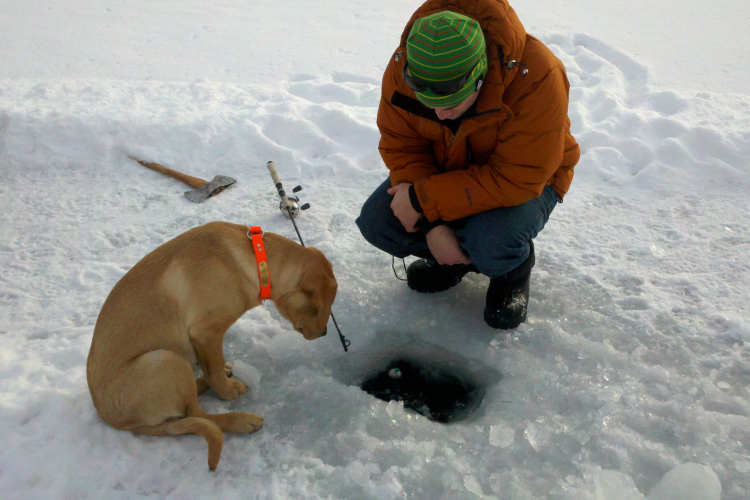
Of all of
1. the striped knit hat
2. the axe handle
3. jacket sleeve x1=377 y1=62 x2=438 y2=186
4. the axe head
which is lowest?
the axe handle

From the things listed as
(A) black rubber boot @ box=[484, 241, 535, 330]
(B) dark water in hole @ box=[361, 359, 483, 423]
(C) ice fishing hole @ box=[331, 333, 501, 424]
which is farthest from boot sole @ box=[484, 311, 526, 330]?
(B) dark water in hole @ box=[361, 359, 483, 423]

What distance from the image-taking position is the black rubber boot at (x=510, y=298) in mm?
2469

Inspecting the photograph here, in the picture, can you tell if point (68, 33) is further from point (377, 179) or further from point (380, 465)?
point (380, 465)

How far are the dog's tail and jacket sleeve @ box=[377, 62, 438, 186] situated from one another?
1405 millimetres

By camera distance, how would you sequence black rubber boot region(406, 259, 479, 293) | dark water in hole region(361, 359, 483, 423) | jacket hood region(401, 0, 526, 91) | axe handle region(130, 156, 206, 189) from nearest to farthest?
jacket hood region(401, 0, 526, 91) → dark water in hole region(361, 359, 483, 423) → black rubber boot region(406, 259, 479, 293) → axe handle region(130, 156, 206, 189)

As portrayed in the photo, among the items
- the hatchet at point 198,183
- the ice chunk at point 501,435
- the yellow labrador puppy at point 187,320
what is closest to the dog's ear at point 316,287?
the yellow labrador puppy at point 187,320

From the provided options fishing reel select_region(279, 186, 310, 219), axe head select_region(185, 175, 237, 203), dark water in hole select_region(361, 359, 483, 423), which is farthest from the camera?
axe head select_region(185, 175, 237, 203)

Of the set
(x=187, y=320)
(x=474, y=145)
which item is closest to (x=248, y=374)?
(x=187, y=320)

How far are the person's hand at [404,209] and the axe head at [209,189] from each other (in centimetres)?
173

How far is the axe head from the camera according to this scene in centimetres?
357

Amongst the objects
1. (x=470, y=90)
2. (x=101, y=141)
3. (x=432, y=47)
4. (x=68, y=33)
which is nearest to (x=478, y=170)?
(x=470, y=90)

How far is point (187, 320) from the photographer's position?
6.51 feet

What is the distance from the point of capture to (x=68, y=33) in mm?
6383

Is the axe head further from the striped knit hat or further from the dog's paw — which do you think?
the striped knit hat
